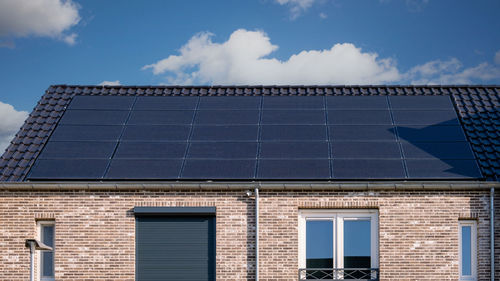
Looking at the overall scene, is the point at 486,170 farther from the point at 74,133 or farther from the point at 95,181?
the point at 74,133

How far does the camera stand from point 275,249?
1269 cm

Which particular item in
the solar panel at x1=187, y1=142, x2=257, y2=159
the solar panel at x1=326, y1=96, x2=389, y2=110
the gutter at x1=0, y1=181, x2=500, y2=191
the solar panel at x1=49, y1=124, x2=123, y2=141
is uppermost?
the solar panel at x1=326, y1=96, x2=389, y2=110

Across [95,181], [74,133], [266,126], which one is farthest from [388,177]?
[74,133]

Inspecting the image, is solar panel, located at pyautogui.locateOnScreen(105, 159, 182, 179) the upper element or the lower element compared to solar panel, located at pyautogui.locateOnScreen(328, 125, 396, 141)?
lower

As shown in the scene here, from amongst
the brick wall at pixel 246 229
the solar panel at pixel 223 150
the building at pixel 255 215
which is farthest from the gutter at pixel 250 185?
the solar panel at pixel 223 150

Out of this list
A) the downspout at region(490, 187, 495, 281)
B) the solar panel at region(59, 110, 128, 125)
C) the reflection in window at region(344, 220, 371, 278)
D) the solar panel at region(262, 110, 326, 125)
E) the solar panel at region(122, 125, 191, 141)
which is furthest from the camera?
the solar panel at region(59, 110, 128, 125)

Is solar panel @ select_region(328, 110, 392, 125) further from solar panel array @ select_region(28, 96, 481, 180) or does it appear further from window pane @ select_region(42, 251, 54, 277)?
window pane @ select_region(42, 251, 54, 277)

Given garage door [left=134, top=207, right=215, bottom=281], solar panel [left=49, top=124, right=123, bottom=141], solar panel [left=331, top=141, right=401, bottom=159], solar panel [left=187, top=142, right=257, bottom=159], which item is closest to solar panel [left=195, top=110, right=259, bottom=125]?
solar panel [left=187, top=142, right=257, bottom=159]

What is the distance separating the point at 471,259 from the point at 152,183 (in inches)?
320

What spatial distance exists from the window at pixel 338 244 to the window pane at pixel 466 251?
7.24 ft

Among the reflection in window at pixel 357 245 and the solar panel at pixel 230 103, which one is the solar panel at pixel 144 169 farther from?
the reflection in window at pixel 357 245

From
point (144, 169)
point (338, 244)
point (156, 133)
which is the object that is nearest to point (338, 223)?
point (338, 244)

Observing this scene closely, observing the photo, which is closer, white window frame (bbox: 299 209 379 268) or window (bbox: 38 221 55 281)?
white window frame (bbox: 299 209 379 268)

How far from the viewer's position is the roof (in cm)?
1380
